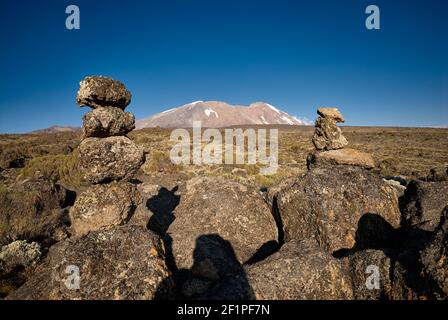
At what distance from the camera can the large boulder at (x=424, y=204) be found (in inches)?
272

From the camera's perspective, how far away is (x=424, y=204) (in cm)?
722

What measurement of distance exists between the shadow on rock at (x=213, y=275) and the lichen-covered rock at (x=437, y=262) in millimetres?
2487

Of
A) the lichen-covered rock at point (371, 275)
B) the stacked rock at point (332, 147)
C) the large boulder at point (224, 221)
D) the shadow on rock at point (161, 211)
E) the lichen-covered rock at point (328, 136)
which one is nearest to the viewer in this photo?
the lichen-covered rock at point (371, 275)

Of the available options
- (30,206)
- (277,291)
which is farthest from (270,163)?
(277,291)

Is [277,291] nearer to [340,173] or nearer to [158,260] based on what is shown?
[158,260]

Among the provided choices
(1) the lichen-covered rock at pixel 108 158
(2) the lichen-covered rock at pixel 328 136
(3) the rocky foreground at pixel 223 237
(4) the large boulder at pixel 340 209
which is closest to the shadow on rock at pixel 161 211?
(3) the rocky foreground at pixel 223 237

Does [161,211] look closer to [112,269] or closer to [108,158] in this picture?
[108,158]

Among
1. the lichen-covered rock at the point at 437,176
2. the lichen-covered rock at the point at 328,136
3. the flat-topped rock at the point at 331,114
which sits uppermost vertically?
the flat-topped rock at the point at 331,114

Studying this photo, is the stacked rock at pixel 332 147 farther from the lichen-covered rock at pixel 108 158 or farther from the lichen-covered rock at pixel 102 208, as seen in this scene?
the lichen-covered rock at pixel 102 208

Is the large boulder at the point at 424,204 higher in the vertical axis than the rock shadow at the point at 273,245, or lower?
higher

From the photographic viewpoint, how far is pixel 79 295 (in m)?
4.38

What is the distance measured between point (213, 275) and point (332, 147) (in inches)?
416
